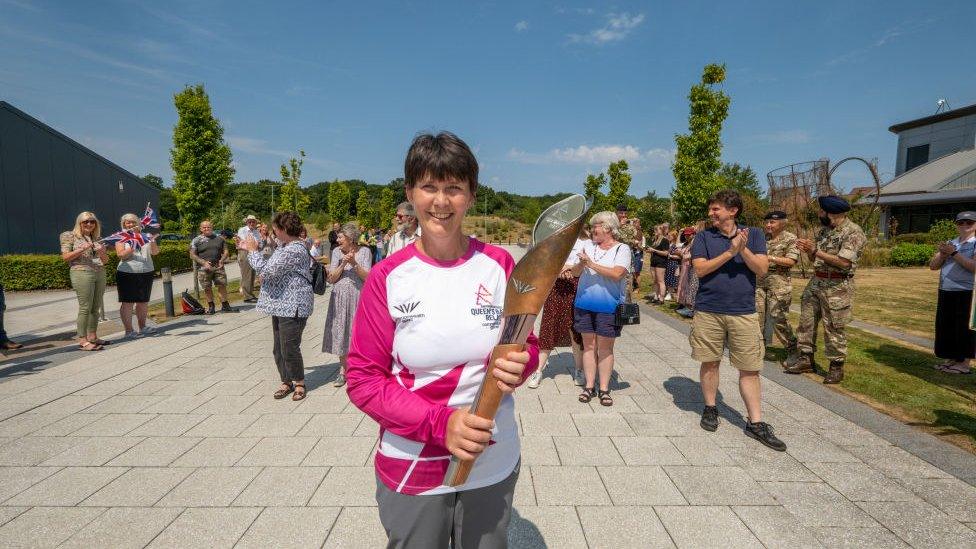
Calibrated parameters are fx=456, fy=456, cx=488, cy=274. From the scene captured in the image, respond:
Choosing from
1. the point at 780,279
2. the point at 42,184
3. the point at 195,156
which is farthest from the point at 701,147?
the point at 42,184

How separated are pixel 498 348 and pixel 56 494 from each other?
166 inches

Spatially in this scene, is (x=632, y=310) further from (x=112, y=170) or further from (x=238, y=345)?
(x=112, y=170)

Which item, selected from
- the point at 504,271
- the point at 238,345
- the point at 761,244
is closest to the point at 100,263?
the point at 238,345

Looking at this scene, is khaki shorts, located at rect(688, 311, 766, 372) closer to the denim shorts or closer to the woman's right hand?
the denim shorts

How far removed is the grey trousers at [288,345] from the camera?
17.4 ft

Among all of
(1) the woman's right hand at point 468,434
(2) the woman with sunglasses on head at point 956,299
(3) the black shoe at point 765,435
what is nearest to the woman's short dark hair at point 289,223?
(1) the woman's right hand at point 468,434

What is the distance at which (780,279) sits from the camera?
6938 mm

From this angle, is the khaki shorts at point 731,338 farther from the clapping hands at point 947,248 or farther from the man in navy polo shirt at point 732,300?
the clapping hands at point 947,248

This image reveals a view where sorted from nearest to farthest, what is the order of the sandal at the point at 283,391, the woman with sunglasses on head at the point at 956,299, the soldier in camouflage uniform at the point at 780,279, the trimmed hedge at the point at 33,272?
the sandal at the point at 283,391
the woman with sunglasses on head at the point at 956,299
the soldier in camouflage uniform at the point at 780,279
the trimmed hedge at the point at 33,272

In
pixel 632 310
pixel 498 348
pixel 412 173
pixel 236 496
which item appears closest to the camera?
pixel 498 348

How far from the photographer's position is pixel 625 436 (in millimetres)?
4438

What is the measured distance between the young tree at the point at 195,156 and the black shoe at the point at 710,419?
53.5ft

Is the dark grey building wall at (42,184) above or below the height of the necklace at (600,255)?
above

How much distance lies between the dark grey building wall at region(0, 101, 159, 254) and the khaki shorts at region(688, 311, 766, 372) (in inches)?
941
